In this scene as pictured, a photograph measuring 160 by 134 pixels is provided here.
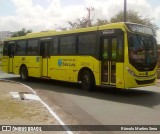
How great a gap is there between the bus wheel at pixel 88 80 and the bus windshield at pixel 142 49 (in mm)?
2677

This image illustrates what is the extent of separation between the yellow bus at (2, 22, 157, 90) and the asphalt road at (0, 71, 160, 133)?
2.09ft

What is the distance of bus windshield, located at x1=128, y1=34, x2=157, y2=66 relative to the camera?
46.1 ft

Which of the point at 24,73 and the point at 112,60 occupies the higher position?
the point at 112,60

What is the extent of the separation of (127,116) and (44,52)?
1099 cm

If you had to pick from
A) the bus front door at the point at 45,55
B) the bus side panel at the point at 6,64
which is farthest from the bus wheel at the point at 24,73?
the bus front door at the point at 45,55

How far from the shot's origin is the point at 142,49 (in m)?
14.5

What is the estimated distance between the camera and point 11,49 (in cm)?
2427

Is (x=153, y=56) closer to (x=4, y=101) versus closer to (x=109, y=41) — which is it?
A: (x=109, y=41)

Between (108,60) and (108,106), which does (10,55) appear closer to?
(108,60)

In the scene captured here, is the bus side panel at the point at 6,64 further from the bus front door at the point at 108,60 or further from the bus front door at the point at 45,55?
the bus front door at the point at 108,60

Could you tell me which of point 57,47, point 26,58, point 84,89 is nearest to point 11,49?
point 26,58

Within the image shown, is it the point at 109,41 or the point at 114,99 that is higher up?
the point at 109,41

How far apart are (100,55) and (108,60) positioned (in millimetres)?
613

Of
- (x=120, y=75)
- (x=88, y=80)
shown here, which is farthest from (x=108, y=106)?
(x=88, y=80)
